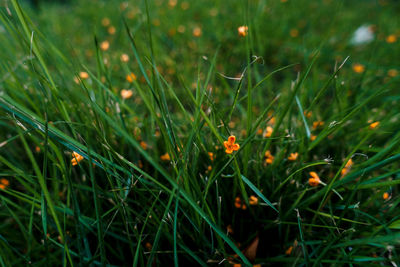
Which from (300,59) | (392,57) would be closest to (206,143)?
(300,59)

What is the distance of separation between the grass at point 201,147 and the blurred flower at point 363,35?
0.15ft

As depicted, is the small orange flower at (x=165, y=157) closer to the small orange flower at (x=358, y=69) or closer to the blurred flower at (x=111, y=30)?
the small orange flower at (x=358, y=69)

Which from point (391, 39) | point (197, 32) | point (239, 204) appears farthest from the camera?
point (197, 32)

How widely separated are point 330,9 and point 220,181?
254 centimetres

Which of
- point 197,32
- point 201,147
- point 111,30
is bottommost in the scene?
point 201,147

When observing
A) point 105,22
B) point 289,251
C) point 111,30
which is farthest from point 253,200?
point 105,22

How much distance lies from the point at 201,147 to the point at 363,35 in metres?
2.23

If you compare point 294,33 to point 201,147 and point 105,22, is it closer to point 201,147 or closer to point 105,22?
point 201,147

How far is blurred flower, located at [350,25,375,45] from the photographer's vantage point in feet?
7.48

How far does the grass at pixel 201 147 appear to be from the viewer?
0.80 metres

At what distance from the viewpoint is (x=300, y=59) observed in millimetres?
2088

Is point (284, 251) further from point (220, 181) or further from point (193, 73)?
point (193, 73)

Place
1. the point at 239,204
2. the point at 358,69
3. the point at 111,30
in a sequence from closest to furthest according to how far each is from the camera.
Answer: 1. the point at 239,204
2. the point at 358,69
3. the point at 111,30

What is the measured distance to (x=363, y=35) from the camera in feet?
7.75
